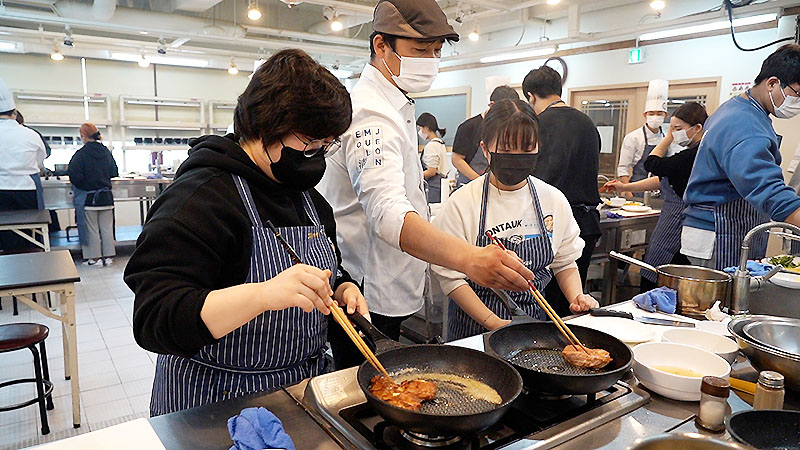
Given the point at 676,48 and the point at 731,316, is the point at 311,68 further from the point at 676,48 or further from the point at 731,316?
the point at 676,48

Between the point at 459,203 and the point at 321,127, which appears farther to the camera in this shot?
the point at 459,203

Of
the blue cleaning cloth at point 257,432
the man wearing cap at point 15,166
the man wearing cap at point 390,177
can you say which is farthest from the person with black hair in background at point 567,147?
the man wearing cap at point 15,166

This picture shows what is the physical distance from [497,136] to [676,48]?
5.76 m

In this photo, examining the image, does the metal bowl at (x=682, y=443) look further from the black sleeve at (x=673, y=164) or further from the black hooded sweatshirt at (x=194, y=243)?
the black sleeve at (x=673, y=164)

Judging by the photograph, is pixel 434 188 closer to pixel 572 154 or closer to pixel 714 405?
pixel 572 154

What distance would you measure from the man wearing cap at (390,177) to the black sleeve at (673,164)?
7.33ft

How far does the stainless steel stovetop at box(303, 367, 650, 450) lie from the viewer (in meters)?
0.99

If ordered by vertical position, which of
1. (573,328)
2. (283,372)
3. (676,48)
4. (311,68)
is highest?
(676,48)

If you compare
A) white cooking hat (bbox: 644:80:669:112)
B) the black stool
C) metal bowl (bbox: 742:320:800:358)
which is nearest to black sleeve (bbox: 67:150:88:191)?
the black stool

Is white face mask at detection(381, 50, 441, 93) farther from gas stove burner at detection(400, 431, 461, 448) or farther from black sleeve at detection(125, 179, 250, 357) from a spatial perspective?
gas stove burner at detection(400, 431, 461, 448)

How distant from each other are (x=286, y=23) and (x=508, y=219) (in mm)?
8756

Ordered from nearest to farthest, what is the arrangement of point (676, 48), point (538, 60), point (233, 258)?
point (233, 258) < point (676, 48) < point (538, 60)

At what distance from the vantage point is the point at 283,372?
1.35m

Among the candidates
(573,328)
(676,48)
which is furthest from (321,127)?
(676,48)
